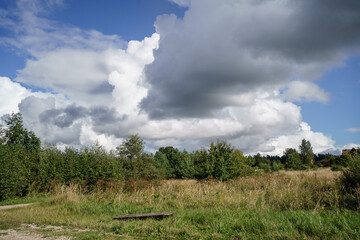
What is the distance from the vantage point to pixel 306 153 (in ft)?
236

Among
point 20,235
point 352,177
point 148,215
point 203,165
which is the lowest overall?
point 20,235

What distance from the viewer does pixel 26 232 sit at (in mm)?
7727

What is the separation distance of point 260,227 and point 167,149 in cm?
8548

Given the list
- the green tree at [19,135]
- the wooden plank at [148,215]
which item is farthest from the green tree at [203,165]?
the green tree at [19,135]

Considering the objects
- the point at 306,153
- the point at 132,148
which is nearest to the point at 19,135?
the point at 132,148

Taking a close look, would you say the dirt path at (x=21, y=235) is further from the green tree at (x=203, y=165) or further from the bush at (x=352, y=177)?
the green tree at (x=203, y=165)

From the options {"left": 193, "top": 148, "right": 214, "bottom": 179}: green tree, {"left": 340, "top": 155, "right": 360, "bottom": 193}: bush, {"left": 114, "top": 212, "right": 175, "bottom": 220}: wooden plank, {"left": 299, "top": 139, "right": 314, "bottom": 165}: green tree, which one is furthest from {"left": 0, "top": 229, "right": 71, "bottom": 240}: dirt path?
{"left": 299, "top": 139, "right": 314, "bottom": 165}: green tree

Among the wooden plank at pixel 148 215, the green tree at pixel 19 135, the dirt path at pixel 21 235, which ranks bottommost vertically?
the dirt path at pixel 21 235

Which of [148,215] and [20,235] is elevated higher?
[148,215]

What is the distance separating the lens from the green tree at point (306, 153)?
7050cm

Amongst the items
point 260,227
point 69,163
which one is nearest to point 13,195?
point 69,163

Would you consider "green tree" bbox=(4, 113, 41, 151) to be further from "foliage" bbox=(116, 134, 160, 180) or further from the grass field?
the grass field

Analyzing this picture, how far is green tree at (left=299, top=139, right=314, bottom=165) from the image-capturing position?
231 feet

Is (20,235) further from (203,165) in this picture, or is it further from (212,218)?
(203,165)
